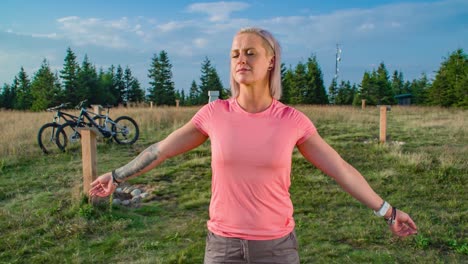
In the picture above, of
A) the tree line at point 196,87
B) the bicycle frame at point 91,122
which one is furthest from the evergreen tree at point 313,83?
the bicycle frame at point 91,122

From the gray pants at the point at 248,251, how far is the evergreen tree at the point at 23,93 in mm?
48393

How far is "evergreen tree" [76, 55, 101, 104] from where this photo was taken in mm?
42459

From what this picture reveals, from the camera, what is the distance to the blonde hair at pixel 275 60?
1.76m

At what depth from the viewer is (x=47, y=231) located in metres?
4.64

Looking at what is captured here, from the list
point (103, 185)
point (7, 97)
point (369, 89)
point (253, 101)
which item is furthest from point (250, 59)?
point (7, 97)

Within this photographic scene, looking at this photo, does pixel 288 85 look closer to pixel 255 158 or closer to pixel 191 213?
pixel 191 213

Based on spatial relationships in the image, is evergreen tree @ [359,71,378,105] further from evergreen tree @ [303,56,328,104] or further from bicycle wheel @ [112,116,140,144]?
bicycle wheel @ [112,116,140,144]

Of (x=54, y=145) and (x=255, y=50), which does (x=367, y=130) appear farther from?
(x=255, y=50)

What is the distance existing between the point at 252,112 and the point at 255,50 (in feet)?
0.87

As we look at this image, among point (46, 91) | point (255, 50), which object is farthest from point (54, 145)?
point (46, 91)

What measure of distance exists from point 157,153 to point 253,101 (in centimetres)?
59

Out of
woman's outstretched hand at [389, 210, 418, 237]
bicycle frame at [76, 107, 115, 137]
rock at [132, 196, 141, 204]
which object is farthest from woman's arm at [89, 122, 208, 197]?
bicycle frame at [76, 107, 115, 137]

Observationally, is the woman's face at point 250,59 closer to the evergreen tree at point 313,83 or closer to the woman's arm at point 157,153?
the woman's arm at point 157,153

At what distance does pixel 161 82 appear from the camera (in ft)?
157
